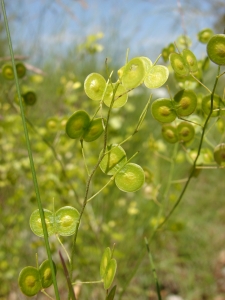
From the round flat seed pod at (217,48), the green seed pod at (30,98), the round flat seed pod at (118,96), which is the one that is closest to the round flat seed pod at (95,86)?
the round flat seed pod at (118,96)

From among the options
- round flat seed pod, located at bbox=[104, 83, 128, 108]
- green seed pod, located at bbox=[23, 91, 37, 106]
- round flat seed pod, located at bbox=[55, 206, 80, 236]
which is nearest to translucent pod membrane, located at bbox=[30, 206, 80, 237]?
round flat seed pod, located at bbox=[55, 206, 80, 236]

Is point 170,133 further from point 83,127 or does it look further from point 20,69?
point 20,69

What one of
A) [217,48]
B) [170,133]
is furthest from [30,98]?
[217,48]

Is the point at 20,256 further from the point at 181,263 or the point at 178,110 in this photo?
the point at 178,110

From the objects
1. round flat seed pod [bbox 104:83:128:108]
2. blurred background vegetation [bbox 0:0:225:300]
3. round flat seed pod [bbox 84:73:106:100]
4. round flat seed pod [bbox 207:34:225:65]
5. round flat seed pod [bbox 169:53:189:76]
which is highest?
round flat seed pod [bbox 207:34:225:65]

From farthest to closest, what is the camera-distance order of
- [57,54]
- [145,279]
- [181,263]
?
[57,54] → [181,263] → [145,279]

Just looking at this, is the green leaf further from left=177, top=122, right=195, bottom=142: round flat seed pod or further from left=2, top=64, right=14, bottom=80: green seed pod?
left=2, top=64, right=14, bottom=80: green seed pod

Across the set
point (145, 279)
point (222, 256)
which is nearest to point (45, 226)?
point (145, 279)
